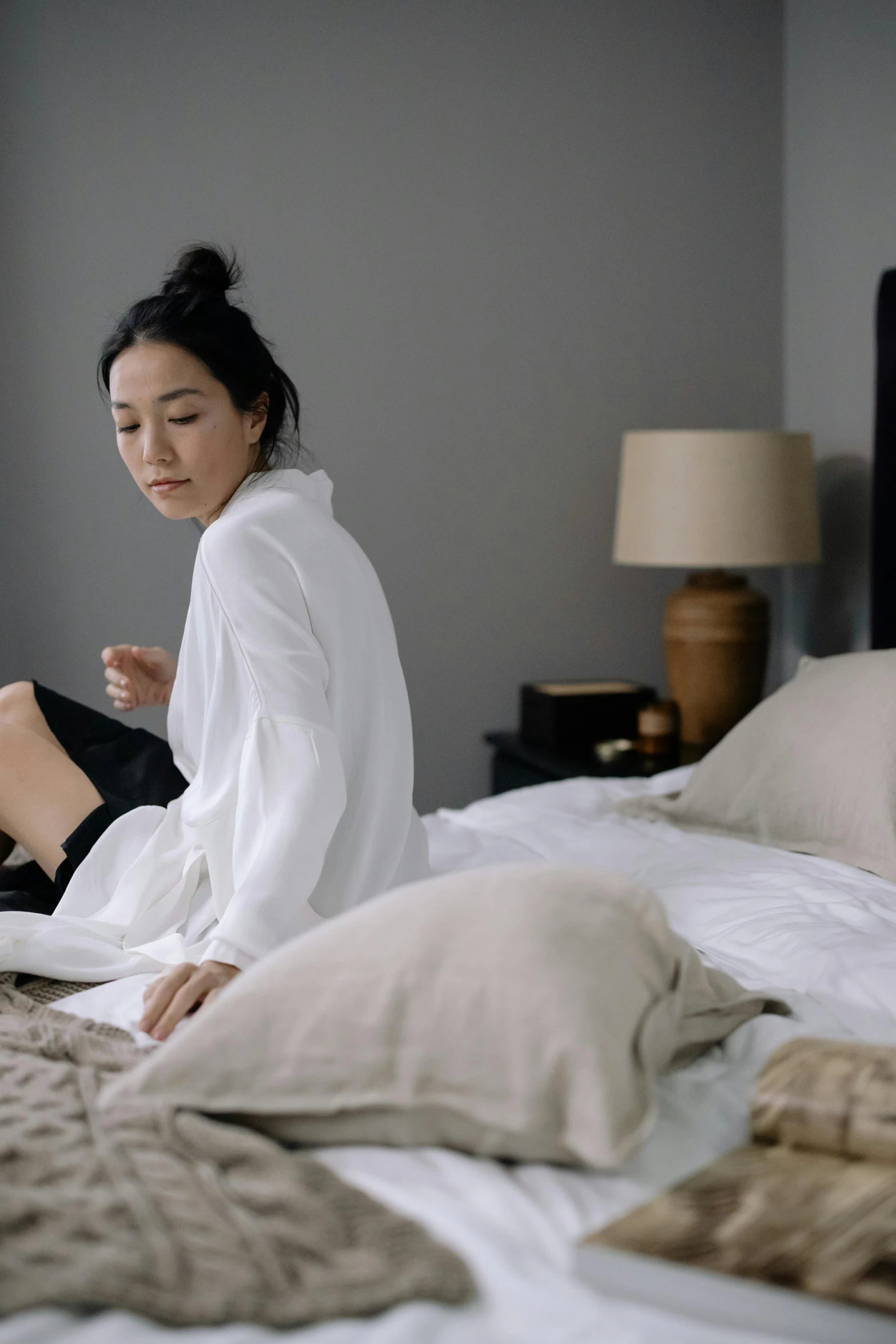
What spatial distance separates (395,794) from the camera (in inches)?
56.4

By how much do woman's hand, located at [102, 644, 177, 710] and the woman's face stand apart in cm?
34

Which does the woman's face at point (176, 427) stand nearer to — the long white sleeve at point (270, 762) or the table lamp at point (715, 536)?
the long white sleeve at point (270, 762)

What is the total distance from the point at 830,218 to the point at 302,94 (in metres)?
1.32

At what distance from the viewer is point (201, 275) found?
61.6 inches

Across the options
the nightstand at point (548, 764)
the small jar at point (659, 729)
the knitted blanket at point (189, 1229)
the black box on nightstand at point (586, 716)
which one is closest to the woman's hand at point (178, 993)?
the knitted blanket at point (189, 1229)

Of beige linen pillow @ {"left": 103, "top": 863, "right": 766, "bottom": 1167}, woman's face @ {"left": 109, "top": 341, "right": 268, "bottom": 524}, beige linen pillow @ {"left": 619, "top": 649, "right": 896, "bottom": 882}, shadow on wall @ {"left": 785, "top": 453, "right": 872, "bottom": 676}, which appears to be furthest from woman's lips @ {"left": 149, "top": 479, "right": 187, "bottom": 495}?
shadow on wall @ {"left": 785, "top": 453, "right": 872, "bottom": 676}

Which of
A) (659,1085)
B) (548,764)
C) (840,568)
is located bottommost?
Answer: (548,764)

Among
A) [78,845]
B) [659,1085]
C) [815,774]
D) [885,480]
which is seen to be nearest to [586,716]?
[885,480]

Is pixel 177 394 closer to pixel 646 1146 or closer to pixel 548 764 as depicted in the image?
pixel 646 1146

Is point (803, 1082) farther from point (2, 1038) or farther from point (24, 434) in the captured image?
point (24, 434)

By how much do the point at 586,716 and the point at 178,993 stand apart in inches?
75.8

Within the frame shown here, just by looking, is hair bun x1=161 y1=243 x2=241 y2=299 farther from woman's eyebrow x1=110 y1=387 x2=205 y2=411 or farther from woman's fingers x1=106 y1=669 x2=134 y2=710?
woman's fingers x1=106 y1=669 x2=134 y2=710

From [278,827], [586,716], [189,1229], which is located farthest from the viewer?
[586,716]

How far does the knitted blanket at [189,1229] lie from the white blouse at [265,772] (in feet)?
1.17
